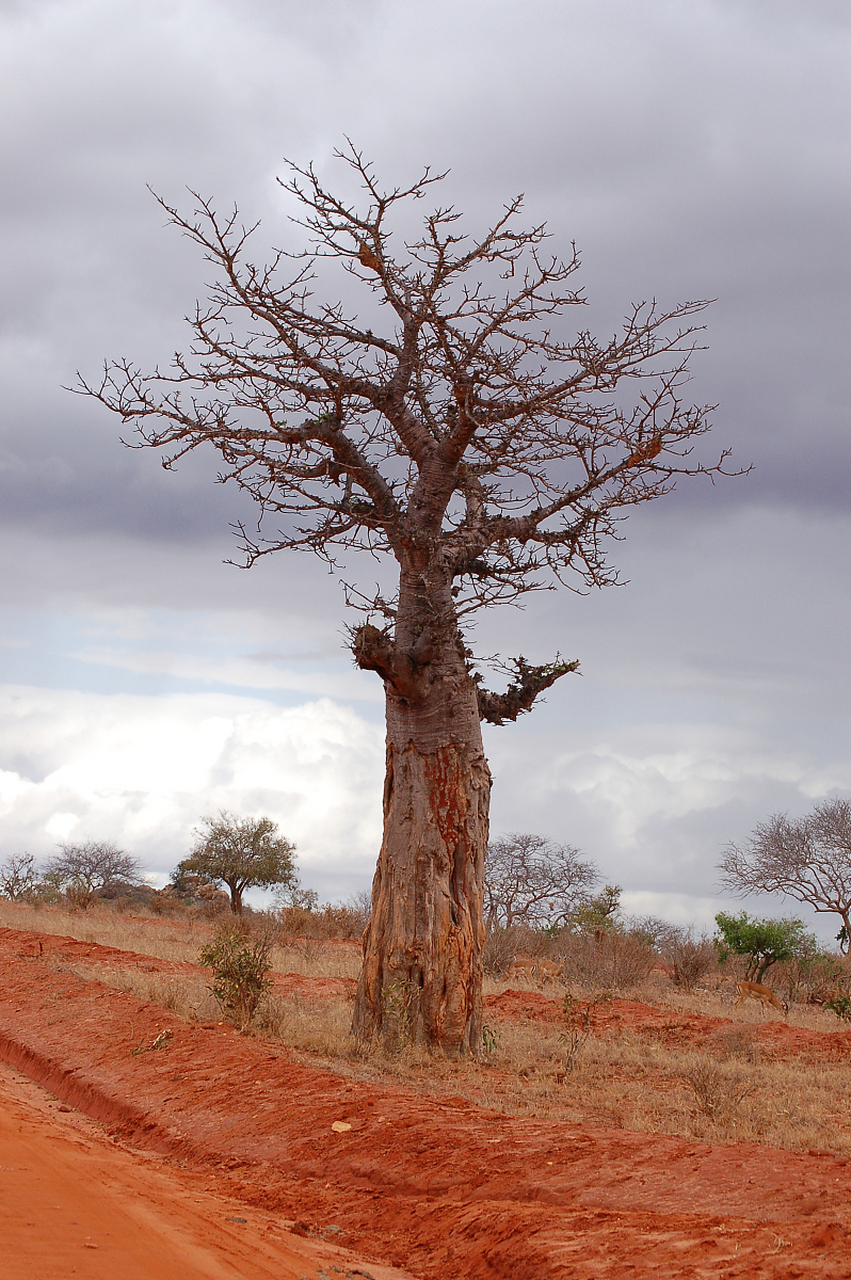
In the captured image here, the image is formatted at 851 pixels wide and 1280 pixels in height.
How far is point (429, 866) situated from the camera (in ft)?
30.8

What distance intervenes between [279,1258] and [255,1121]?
258cm

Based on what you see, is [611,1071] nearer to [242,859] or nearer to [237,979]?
[237,979]

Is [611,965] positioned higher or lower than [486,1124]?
higher

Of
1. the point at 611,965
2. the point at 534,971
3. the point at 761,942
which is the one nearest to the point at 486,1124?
the point at 534,971

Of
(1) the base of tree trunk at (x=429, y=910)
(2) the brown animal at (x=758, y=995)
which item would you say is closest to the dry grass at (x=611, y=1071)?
(1) the base of tree trunk at (x=429, y=910)

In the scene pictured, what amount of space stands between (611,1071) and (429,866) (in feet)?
8.22

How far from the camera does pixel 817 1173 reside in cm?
518

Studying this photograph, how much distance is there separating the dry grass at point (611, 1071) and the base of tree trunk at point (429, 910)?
32 centimetres

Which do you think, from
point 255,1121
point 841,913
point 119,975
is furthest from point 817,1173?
point 841,913

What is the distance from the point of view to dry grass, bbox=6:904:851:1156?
23.8ft

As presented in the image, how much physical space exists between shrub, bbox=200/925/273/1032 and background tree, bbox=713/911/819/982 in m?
13.1

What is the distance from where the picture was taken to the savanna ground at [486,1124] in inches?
182

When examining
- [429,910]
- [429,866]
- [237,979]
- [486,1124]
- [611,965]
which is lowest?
[486,1124]

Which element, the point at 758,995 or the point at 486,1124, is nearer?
the point at 486,1124
